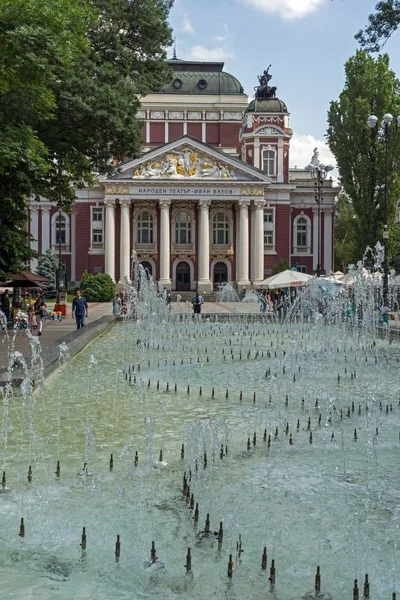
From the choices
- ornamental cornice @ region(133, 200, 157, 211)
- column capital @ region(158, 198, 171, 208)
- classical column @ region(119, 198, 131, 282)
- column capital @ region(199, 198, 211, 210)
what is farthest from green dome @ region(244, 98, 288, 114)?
classical column @ region(119, 198, 131, 282)

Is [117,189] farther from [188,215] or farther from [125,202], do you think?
[188,215]

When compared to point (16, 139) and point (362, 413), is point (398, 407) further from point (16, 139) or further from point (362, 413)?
point (16, 139)

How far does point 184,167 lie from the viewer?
5306 centimetres

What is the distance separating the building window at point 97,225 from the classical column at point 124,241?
338 centimetres

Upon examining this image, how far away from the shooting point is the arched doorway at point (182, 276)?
184 feet

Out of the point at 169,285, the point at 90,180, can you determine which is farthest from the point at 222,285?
the point at 90,180

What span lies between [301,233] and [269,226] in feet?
9.68

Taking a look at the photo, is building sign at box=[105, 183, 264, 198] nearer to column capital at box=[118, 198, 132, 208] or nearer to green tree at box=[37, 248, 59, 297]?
column capital at box=[118, 198, 132, 208]

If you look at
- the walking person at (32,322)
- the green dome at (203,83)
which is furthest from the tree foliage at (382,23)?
the green dome at (203,83)

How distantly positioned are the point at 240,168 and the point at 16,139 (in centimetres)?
4026

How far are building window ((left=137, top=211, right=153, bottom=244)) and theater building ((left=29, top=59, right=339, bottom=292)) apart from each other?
79 millimetres

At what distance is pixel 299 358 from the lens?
1667cm

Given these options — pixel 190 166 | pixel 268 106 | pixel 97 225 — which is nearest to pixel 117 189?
pixel 97 225

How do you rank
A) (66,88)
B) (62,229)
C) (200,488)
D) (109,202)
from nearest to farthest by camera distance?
1. (200,488)
2. (66,88)
3. (109,202)
4. (62,229)
